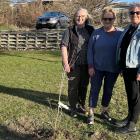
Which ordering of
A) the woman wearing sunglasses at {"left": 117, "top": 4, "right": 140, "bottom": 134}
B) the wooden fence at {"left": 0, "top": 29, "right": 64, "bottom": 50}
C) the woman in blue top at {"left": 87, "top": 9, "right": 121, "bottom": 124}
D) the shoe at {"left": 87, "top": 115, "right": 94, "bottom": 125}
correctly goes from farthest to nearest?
the wooden fence at {"left": 0, "top": 29, "right": 64, "bottom": 50} < the shoe at {"left": 87, "top": 115, "right": 94, "bottom": 125} < the woman in blue top at {"left": 87, "top": 9, "right": 121, "bottom": 124} < the woman wearing sunglasses at {"left": 117, "top": 4, "right": 140, "bottom": 134}

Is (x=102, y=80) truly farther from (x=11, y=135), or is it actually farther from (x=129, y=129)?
(x=11, y=135)

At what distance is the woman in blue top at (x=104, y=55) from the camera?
22.3ft

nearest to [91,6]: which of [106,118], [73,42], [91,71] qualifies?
[73,42]

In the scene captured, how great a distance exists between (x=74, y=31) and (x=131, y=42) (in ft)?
3.87

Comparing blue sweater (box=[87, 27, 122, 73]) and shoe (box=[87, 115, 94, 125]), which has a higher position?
blue sweater (box=[87, 27, 122, 73])

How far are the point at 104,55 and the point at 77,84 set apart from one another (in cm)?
93

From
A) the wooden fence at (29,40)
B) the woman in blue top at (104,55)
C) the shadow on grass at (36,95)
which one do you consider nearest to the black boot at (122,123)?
the woman in blue top at (104,55)

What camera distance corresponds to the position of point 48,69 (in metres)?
14.5

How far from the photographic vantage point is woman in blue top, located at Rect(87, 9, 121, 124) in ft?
22.3

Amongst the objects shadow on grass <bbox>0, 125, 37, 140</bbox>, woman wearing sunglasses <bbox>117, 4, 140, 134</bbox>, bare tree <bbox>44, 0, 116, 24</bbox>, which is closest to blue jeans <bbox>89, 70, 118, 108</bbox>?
woman wearing sunglasses <bbox>117, 4, 140, 134</bbox>

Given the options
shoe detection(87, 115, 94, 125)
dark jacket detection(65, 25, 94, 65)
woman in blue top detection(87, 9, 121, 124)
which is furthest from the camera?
dark jacket detection(65, 25, 94, 65)

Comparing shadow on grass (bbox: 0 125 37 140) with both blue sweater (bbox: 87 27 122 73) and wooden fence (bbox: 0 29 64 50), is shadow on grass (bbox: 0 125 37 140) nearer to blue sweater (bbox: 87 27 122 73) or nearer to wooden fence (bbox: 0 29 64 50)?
blue sweater (bbox: 87 27 122 73)

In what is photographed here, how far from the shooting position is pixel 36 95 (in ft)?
30.9

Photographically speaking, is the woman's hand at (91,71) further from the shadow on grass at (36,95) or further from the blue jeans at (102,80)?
the shadow on grass at (36,95)
